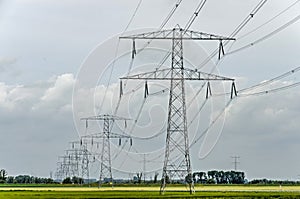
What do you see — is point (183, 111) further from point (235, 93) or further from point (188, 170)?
point (235, 93)

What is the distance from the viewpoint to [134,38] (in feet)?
168

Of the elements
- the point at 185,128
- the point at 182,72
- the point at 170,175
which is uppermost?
the point at 182,72

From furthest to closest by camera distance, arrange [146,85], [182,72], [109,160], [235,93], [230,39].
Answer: [109,160]
[182,72]
[146,85]
[230,39]
[235,93]

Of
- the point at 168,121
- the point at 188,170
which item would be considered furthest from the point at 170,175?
the point at 168,121

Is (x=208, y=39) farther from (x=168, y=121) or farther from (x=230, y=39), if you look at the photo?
(x=168, y=121)

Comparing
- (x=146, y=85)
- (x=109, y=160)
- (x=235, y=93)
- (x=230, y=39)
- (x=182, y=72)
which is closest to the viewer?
(x=235, y=93)

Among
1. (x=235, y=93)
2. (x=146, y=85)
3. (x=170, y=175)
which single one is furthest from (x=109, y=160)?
(x=235, y=93)

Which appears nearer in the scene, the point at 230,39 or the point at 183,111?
the point at 230,39

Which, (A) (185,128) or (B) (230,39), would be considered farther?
(A) (185,128)

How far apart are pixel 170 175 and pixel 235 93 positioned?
60.5ft

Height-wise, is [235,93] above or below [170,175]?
above

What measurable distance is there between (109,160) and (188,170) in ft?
147

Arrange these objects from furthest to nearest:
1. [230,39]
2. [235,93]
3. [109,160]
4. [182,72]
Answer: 1. [109,160]
2. [182,72]
3. [230,39]
4. [235,93]

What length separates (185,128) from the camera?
61.8 meters
